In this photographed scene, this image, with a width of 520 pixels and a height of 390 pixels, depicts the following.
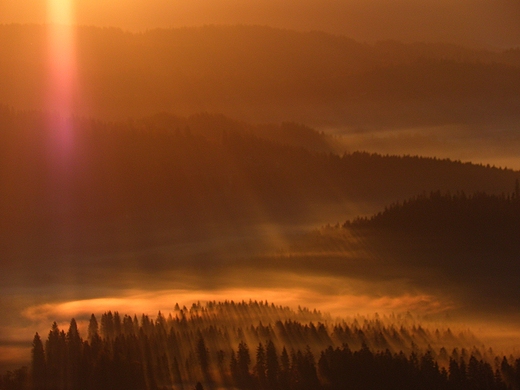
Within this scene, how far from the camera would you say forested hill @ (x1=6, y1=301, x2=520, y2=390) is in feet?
194

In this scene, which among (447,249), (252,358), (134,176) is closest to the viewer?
(252,358)

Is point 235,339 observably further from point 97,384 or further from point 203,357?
point 97,384

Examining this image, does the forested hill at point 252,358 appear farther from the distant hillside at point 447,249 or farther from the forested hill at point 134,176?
the forested hill at point 134,176

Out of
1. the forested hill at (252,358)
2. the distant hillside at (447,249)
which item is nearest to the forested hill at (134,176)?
the distant hillside at (447,249)

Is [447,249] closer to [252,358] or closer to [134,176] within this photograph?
[134,176]

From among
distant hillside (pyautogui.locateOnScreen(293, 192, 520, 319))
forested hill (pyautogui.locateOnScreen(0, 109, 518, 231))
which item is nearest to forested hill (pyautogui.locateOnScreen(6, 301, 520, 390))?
distant hillside (pyautogui.locateOnScreen(293, 192, 520, 319))

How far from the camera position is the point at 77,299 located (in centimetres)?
11600

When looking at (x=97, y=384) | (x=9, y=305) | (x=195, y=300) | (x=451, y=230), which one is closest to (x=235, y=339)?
(x=97, y=384)

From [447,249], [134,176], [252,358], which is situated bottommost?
[252,358]

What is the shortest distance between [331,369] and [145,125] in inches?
5240

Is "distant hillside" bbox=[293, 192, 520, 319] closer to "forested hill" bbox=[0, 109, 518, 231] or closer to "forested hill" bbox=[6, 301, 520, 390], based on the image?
"forested hill" bbox=[0, 109, 518, 231]

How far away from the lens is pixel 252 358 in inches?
2436

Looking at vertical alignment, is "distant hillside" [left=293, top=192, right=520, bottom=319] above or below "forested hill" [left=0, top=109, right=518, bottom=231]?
below

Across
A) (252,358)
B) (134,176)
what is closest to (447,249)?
(134,176)
